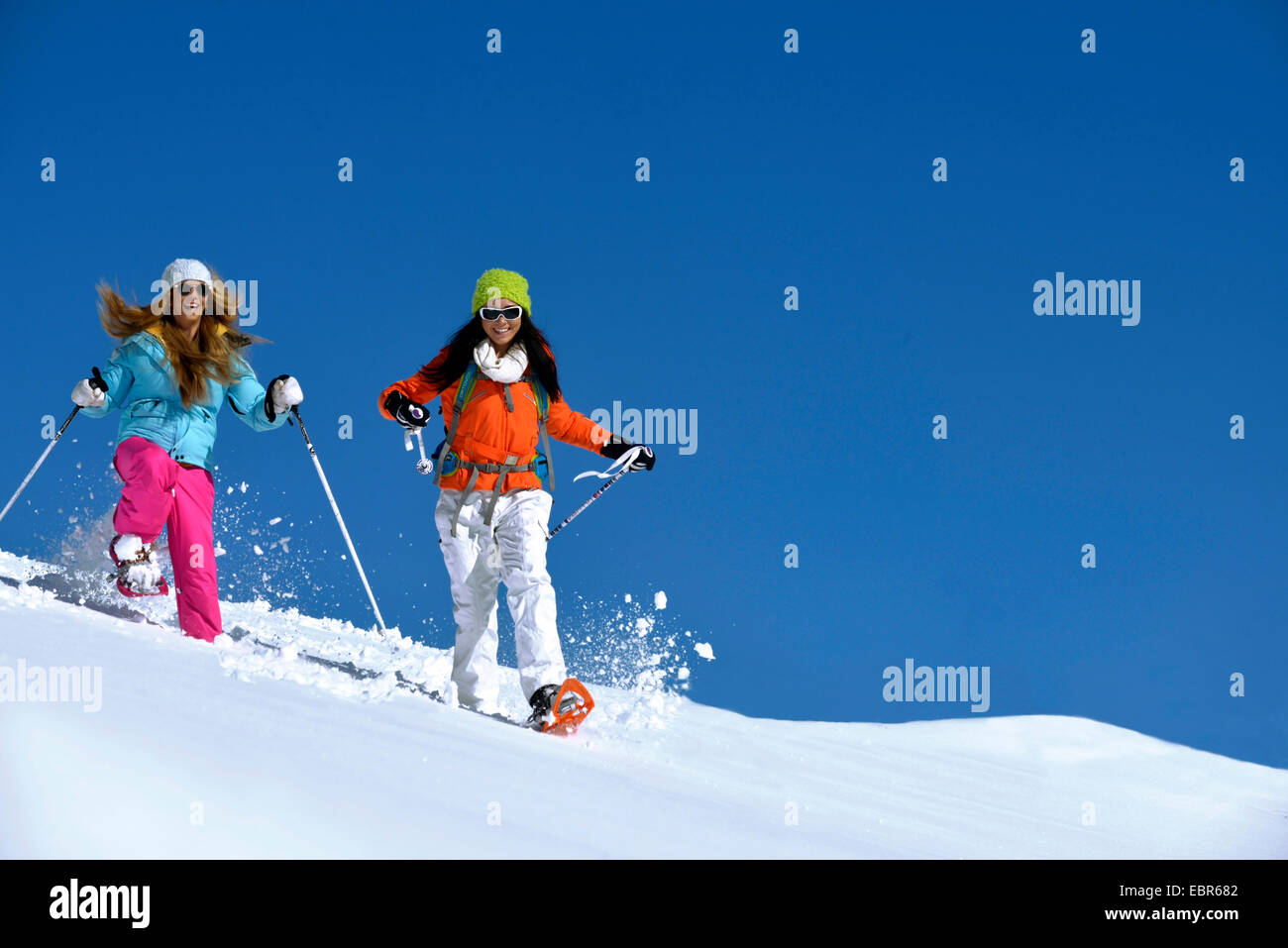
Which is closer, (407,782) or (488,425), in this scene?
(407,782)

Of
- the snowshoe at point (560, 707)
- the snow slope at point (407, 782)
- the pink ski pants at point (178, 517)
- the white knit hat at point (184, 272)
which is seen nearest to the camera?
the snow slope at point (407, 782)

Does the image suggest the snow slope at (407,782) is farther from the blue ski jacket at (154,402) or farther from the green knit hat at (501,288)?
the green knit hat at (501,288)

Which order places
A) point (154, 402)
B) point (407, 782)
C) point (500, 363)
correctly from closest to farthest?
1. point (407, 782)
2. point (500, 363)
3. point (154, 402)

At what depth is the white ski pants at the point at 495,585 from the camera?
533 cm

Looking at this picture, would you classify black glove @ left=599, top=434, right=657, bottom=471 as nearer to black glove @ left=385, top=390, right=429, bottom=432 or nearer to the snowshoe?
black glove @ left=385, top=390, right=429, bottom=432

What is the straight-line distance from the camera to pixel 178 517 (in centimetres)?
593

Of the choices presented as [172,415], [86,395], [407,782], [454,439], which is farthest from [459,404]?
[407,782]

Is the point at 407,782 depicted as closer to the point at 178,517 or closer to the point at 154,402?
the point at 178,517

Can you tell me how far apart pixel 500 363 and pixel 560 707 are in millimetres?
1836

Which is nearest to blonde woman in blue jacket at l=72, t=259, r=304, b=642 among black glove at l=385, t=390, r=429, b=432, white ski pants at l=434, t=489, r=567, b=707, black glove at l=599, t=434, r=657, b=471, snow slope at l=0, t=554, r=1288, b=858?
snow slope at l=0, t=554, r=1288, b=858

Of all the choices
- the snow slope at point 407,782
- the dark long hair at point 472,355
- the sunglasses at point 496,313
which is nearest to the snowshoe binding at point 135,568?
the snow slope at point 407,782

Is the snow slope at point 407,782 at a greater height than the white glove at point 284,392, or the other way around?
the white glove at point 284,392

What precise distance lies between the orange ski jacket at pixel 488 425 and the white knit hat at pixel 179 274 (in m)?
1.44
